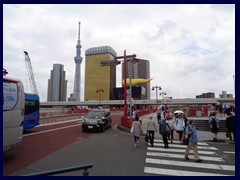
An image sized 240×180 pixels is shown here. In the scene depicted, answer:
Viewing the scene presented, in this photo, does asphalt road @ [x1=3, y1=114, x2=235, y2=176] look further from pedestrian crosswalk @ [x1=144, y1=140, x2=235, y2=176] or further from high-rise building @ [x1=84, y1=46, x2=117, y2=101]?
high-rise building @ [x1=84, y1=46, x2=117, y2=101]

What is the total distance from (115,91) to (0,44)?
112456 mm

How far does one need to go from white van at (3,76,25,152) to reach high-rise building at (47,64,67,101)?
153339mm

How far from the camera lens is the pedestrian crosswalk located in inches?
242

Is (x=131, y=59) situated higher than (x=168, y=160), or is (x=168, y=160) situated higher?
(x=131, y=59)

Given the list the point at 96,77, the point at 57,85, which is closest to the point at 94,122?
the point at 96,77

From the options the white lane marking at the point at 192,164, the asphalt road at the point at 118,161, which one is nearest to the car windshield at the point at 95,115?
the asphalt road at the point at 118,161

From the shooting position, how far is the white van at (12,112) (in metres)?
6.66

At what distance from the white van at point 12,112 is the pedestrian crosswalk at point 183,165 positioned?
5172 millimetres

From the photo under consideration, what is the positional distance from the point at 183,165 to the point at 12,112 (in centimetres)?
693

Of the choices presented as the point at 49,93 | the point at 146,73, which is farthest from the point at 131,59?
the point at 49,93

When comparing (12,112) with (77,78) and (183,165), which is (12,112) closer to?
(183,165)

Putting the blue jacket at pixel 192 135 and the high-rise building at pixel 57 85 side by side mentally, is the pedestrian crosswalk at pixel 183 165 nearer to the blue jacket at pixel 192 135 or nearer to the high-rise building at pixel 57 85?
the blue jacket at pixel 192 135

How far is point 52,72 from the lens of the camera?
162500mm
